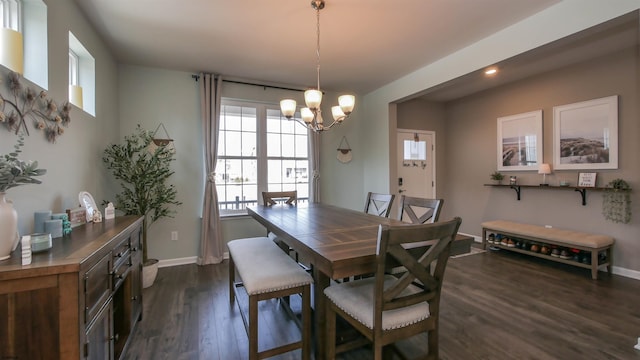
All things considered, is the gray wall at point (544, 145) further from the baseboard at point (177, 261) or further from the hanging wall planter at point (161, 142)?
the baseboard at point (177, 261)

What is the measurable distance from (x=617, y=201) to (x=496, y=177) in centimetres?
143

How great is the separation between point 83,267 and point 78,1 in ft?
7.49

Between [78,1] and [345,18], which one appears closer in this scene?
[78,1]

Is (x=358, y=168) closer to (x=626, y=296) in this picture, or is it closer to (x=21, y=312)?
(x=626, y=296)

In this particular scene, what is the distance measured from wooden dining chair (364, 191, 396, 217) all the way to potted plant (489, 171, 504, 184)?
102 inches

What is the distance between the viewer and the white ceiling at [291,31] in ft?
7.68

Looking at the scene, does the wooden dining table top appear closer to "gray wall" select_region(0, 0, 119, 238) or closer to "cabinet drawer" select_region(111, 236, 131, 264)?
"cabinet drawer" select_region(111, 236, 131, 264)

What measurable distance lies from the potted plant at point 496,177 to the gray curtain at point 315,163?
2917mm

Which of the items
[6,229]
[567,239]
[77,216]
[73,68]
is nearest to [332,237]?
[6,229]

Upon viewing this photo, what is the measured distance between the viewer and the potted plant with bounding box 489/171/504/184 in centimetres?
450

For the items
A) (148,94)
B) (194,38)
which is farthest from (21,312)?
(148,94)

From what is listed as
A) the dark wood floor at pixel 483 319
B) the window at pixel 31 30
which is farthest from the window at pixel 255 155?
the window at pixel 31 30

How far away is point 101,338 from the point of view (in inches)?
54.7

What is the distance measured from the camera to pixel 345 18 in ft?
8.27
